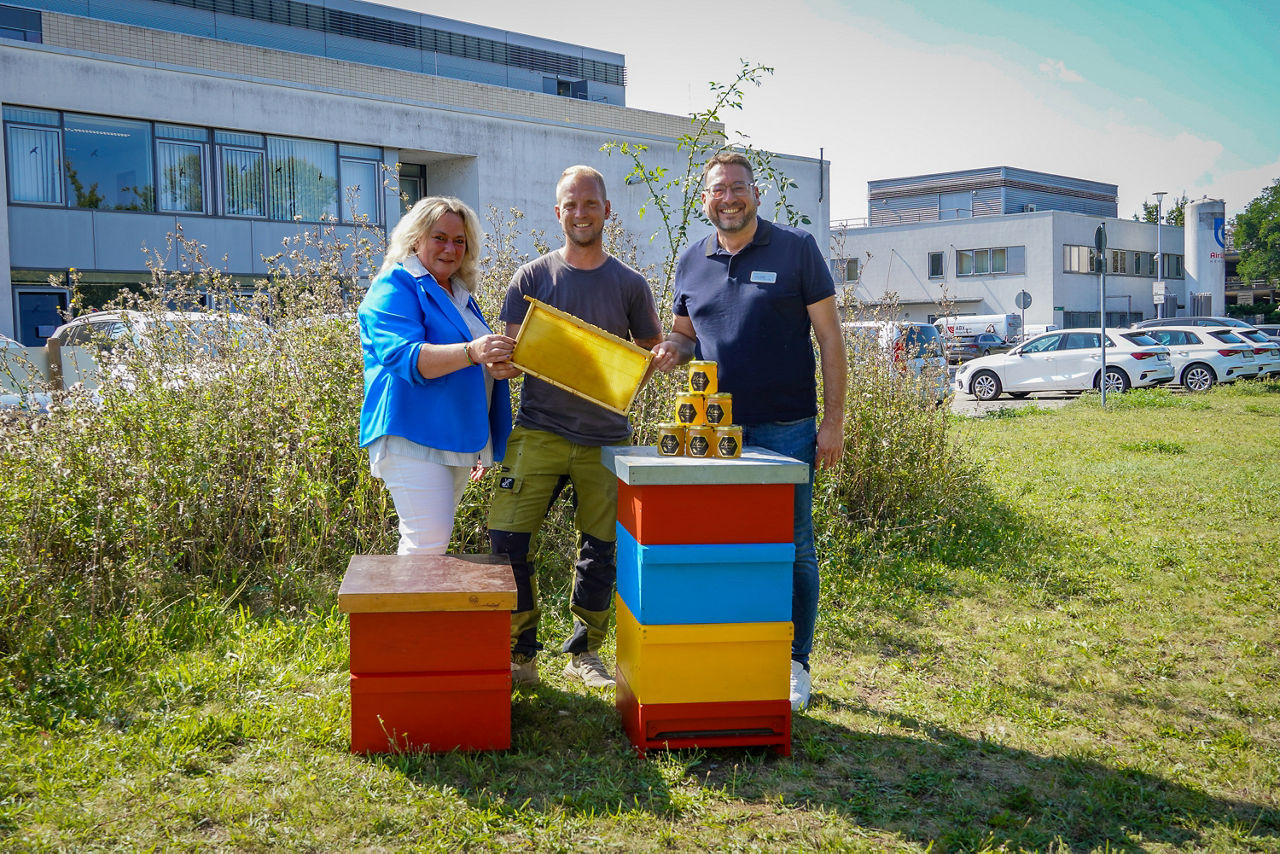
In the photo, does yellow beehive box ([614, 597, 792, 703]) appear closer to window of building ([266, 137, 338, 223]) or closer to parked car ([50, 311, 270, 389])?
parked car ([50, 311, 270, 389])

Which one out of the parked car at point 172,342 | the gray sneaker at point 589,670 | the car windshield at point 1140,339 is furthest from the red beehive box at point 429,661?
the car windshield at point 1140,339

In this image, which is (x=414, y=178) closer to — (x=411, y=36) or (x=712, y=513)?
(x=411, y=36)

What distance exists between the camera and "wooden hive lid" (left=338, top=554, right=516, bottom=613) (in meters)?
3.58

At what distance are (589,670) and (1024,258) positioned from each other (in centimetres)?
4795

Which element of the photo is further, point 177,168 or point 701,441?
point 177,168

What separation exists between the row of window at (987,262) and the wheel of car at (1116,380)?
95.4 feet

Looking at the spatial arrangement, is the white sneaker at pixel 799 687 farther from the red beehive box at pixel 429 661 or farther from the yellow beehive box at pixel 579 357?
the yellow beehive box at pixel 579 357

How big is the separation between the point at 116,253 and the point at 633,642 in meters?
22.6

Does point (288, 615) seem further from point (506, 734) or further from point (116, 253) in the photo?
point (116, 253)

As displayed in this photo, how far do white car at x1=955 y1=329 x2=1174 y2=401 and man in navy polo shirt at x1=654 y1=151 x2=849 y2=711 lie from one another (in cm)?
1678

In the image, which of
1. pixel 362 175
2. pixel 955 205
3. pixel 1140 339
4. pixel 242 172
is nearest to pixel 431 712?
pixel 1140 339

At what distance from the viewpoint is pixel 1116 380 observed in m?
20.6

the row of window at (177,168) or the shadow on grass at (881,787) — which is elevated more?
the row of window at (177,168)

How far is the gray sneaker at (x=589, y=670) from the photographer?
15.0 feet
